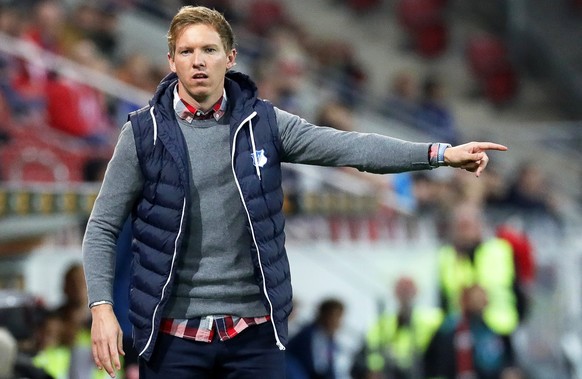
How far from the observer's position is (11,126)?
27.7 feet

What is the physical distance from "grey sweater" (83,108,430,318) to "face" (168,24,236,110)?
10 centimetres

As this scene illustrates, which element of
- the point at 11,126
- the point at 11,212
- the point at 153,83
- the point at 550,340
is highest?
the point at 153,83

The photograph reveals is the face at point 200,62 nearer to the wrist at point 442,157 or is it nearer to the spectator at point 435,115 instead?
the wrist at point 442,157

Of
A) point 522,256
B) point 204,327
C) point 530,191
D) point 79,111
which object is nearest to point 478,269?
point 522,256

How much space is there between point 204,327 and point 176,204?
1.18 feet

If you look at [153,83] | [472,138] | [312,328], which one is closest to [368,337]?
[312,328]

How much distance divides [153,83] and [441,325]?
3161 mm

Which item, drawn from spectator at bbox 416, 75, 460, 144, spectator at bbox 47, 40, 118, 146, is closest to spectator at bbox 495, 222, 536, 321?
spectator at bbox 47, 40, 118, 146

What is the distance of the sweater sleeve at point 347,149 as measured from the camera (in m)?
3.76

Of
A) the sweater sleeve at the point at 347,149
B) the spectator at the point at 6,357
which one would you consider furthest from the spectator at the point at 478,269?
the sweater sleeve at the point at 347,149

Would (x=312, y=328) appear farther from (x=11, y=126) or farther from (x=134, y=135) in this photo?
(x=134, y=135)

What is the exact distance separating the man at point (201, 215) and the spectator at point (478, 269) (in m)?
5.57

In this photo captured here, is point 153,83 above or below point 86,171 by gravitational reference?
above

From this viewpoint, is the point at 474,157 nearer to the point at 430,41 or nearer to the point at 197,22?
the point at 197,22
